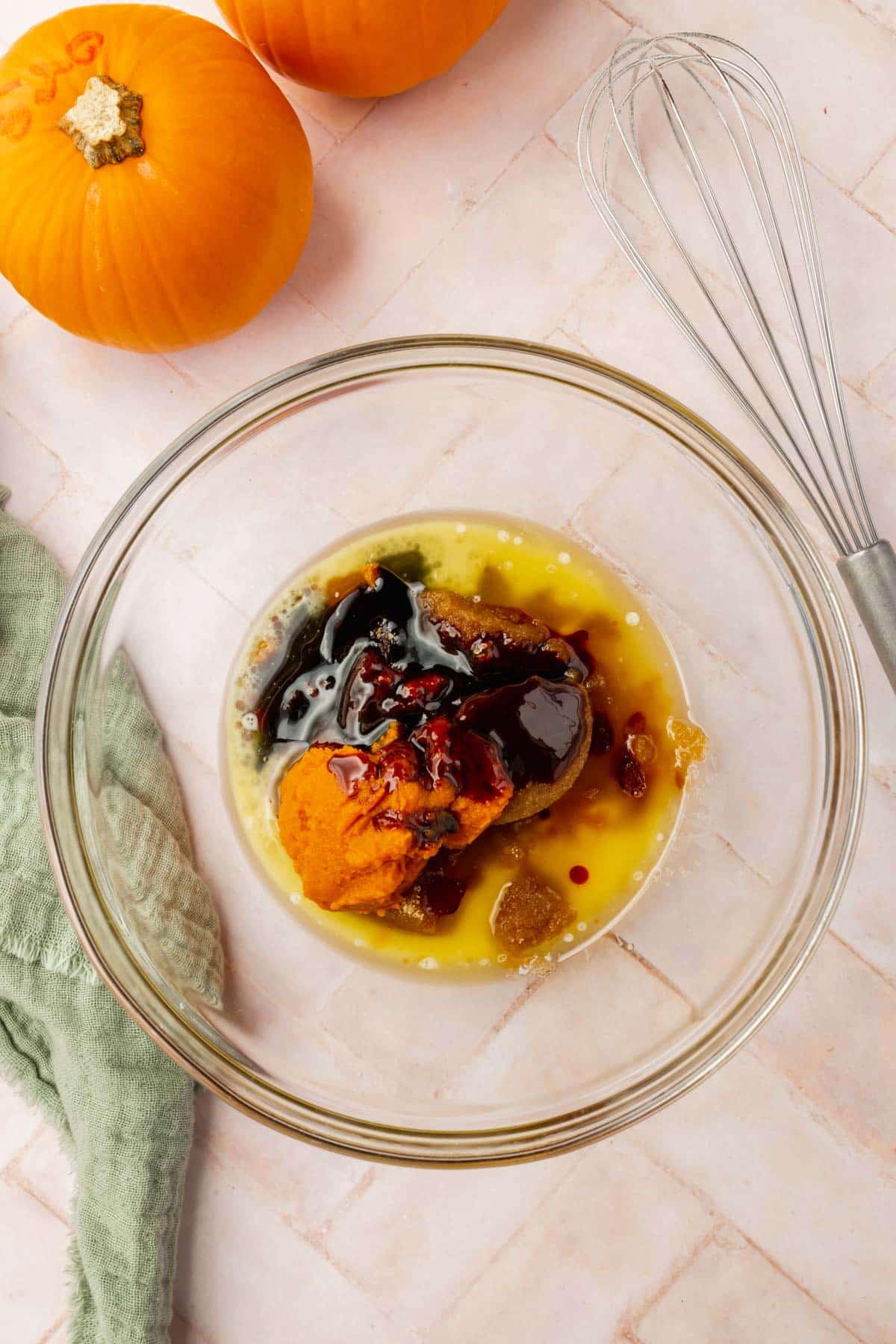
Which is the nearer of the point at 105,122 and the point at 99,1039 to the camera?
the point at 105,122

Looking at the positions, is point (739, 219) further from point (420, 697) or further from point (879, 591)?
point (420, 697)

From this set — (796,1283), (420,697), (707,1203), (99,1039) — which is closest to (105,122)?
(420,697)

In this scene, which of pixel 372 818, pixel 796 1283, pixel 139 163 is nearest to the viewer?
pixel 372 818

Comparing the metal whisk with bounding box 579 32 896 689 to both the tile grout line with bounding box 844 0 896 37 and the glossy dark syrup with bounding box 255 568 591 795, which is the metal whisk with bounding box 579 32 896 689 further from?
the glossy dark syrup with bounding box 255 568 591 795

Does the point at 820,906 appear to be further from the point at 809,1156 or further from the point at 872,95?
the point at 872,95

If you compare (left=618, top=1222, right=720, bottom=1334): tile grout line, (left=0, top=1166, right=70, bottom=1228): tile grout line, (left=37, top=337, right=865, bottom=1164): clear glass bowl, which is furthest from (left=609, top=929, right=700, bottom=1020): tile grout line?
(left=0, top=1166, right=70, bottom=1228): tile grout line

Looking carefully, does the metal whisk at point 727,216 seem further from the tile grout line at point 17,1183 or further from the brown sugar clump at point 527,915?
the tile grout line at point 17,1183
